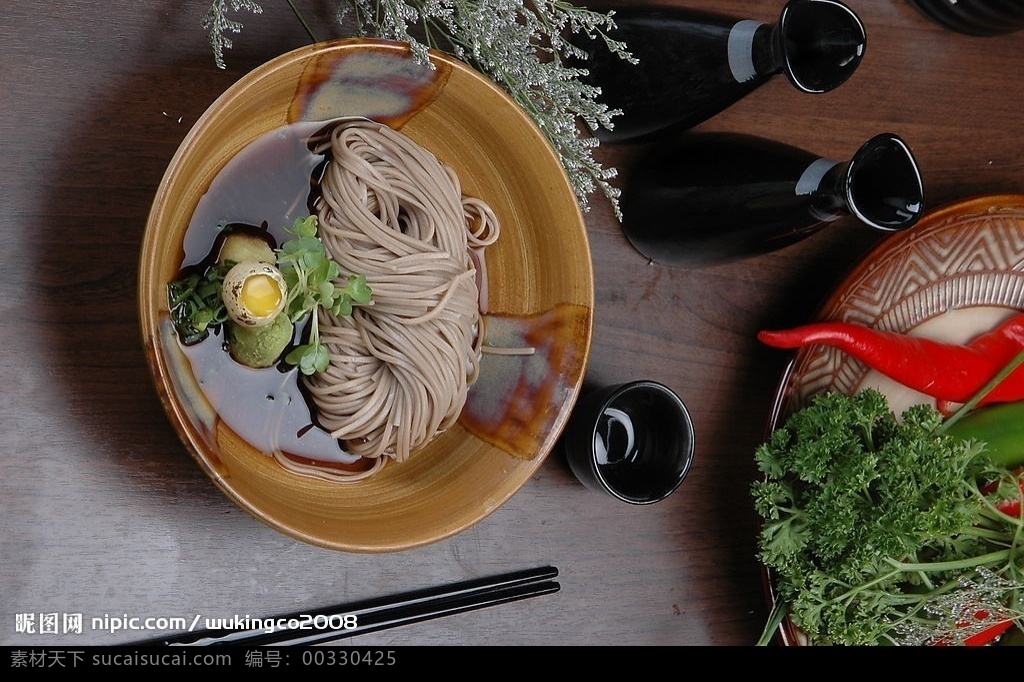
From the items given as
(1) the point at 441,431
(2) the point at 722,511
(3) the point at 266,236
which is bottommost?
(2) the point at 722,511

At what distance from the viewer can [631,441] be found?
52.4 inches

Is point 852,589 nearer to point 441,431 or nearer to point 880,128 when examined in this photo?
point 441,431

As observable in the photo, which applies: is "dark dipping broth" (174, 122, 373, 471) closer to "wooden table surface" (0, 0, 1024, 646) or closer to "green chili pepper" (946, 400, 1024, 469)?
"wooden table surface" (0, 0, 1024, 646)

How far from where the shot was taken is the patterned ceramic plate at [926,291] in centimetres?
136

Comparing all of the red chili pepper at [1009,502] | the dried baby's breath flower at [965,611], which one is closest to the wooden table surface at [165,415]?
the dried baby's breath flower at [965,611]

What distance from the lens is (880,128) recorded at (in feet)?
4.81

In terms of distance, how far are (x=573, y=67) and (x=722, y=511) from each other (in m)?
0.71

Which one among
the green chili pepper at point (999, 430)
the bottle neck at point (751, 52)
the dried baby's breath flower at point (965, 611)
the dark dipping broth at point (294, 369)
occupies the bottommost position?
the dried baby's breath flower at point (965, 611)

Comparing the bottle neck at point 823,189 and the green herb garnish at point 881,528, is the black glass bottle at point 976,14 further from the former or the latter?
the green herb garnish at point 881,528

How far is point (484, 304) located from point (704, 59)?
439mm

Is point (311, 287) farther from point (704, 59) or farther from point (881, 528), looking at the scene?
point (881, 528)

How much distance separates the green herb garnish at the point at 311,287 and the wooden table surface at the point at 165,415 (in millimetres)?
200
